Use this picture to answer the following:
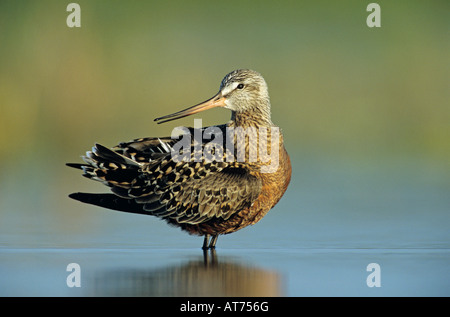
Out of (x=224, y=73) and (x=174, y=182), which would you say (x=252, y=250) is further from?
(x=224, y=73)

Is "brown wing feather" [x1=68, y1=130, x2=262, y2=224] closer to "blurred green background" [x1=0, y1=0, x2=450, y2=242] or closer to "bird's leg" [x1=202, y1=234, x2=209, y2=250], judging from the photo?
"bird's leg" [x1=202, y1=234, x2=209, y2=250]

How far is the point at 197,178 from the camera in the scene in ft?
27.1

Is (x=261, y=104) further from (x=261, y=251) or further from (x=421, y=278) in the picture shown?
(x=421, y=278)

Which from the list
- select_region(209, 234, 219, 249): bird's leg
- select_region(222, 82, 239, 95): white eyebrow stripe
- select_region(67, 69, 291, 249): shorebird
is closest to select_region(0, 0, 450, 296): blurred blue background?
select_region(209, 234, 219, 249): bird's leg

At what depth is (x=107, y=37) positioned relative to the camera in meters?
18.5

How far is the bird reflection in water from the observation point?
21.2ft

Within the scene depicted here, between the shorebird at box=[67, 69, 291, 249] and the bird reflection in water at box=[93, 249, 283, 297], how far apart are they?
33.3 inches

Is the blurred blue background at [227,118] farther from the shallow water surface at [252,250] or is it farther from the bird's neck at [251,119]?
the bird's neck at [251,119]

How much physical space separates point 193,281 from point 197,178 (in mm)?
1653

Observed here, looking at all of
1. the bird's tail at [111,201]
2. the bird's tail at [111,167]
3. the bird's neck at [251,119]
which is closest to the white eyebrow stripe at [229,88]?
the bird's neck at [251,119]

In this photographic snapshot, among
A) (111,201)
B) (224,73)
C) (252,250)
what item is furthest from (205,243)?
(224,73)

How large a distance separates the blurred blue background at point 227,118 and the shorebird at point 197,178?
1.08ft

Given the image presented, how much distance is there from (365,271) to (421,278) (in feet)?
1.49

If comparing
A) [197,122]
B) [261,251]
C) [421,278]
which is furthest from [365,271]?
[197,122]
